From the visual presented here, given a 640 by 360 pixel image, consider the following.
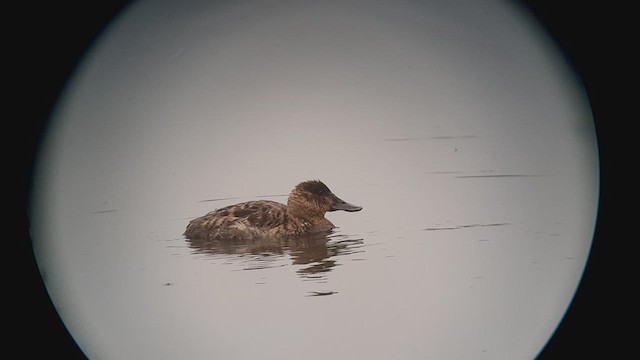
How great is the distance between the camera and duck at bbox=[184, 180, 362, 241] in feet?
17.8

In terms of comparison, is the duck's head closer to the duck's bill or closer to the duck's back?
the duck's bill

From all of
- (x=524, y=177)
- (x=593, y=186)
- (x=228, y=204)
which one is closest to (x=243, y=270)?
(x=228, y=204)

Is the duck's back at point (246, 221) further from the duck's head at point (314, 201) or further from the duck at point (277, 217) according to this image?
the duck's head at point (314, 201)

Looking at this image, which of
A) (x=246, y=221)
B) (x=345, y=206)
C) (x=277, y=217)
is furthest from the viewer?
(x=277, y=217)

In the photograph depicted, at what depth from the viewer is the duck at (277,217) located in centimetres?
543

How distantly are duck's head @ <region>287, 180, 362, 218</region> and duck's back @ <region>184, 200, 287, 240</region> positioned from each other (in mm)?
137

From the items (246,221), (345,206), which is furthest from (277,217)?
(345,206)

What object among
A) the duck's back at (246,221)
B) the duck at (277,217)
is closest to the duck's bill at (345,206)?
the duck at (277,217)

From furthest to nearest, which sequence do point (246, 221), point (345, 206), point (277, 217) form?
1. point (277, 217)
2. point (246, 221)
3. point (345, 206)

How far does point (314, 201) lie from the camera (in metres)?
6.07

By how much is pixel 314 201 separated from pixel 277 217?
0.37 meters

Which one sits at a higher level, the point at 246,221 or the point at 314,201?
the point at 314,201

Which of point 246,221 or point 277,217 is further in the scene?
point 277,217

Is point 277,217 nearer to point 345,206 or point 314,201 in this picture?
point 314,201
